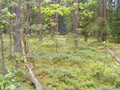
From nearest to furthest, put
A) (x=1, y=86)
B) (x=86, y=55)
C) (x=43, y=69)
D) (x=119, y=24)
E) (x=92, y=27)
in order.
→ (x=1, y=86) → (x=43, y=69) → (x=86, y=55) → (x=92, y=27) → (x=119, y=24)

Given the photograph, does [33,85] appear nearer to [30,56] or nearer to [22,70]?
[22,70]

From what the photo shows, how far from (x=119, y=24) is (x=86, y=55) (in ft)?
33.3

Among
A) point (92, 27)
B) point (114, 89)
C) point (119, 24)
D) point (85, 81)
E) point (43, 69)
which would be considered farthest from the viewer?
point (119, 24)

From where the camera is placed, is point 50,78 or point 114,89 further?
point 50,78

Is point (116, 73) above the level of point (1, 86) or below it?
below

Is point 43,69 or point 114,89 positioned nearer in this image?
point 114,89

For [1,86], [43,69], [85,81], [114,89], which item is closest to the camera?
[1,86]

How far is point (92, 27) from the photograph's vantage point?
20.6 m

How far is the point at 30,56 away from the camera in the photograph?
1198 centimetres

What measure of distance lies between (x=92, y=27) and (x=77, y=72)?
11.0 meters

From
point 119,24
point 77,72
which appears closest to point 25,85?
point 77,72

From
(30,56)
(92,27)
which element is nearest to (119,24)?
(92,27)

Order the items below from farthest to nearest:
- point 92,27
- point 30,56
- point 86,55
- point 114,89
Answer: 1. point 92,27
2. point 86,55
3. point 30,56
4. point 114,89

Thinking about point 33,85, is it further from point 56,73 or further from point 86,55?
point 86,55
